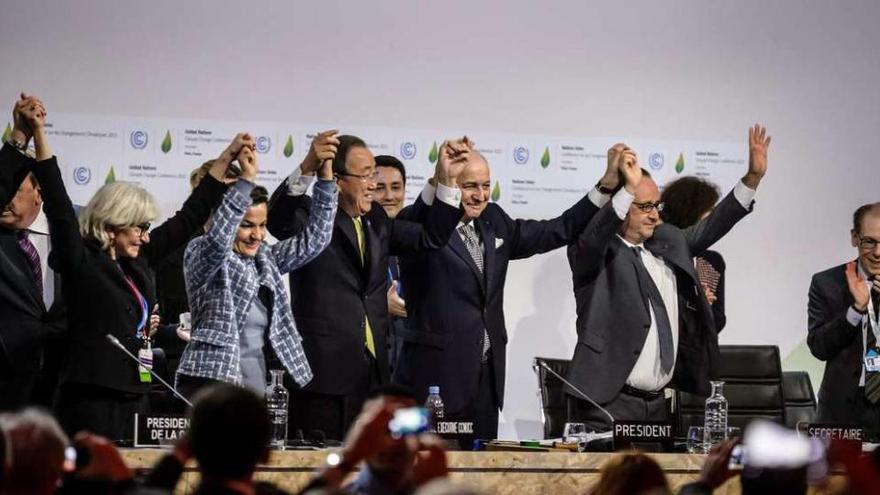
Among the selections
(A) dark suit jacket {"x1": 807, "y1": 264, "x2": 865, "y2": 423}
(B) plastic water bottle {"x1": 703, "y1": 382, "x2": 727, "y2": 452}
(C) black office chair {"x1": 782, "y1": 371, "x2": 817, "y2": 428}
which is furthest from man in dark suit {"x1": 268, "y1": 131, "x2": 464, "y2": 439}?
(C) black office chair {"x1": 782, "y1": 371, "x2": 817, "y2": 428}

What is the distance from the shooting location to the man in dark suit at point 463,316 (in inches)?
197

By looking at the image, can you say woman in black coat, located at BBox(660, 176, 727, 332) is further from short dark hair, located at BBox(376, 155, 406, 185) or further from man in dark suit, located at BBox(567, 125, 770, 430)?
short dark hair, located at BBox(376, 155, 406, 185)

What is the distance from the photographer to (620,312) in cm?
520

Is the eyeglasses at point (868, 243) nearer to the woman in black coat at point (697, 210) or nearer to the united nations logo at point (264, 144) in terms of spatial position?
the woman in black coat at point (697, 210)

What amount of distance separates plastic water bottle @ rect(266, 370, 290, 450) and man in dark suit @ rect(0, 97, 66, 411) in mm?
686

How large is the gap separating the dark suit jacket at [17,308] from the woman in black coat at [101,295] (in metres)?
0.09

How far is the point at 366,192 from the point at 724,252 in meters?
2.63

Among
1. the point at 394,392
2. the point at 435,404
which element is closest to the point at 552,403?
the point at 435,404

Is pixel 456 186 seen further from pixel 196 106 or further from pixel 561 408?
pixel 196 106

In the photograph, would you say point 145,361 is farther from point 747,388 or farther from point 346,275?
point 747,388

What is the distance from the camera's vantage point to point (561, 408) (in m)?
5.58

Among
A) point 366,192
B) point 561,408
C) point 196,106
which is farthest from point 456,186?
point 196,106

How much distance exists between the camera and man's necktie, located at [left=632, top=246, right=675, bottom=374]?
5.16 meters

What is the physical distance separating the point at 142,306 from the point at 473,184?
136cm
